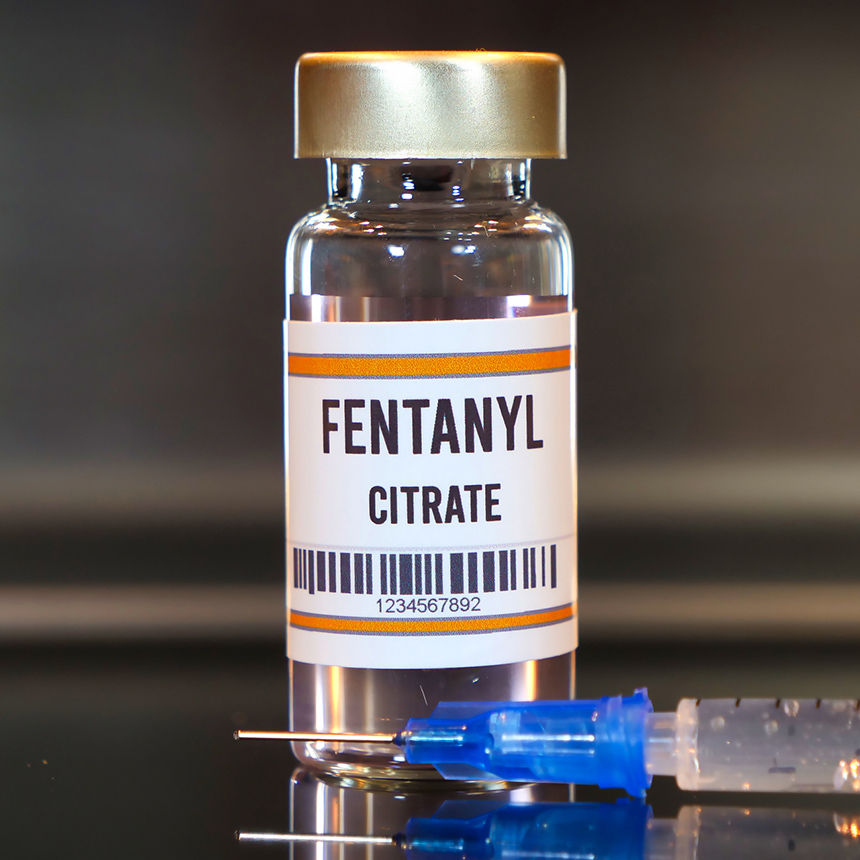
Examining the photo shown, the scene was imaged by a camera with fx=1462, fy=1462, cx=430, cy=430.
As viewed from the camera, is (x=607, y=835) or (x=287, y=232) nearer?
(x=607, y=835)

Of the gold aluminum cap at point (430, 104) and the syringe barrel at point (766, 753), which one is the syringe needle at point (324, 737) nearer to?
the syringe barrel at point (766, 753)

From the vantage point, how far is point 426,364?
1.95 ft

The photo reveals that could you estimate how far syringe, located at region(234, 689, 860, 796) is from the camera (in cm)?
56

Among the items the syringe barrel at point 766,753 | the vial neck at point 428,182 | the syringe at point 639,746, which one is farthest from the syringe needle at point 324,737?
the vial neck at point 428,182

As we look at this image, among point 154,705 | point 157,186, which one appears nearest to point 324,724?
point 154,705

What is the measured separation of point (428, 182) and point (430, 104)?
0.04 meters

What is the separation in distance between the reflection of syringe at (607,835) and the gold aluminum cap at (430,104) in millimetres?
264

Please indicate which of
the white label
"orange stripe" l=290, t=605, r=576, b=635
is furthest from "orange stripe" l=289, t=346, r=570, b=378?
"orange stripe" l=290, t=605, r=576, b=635

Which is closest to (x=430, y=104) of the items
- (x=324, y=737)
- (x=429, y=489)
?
(x=429, y=489)

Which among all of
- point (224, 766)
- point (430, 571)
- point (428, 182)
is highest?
point (428, 182)

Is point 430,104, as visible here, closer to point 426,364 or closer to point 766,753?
point 426,364

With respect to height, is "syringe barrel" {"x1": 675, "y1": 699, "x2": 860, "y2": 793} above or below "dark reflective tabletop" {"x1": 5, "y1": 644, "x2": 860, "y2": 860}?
above

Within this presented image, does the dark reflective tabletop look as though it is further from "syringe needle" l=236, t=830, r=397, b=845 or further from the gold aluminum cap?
the gold aluminum cap

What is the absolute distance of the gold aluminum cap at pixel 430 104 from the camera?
1.93 ft
